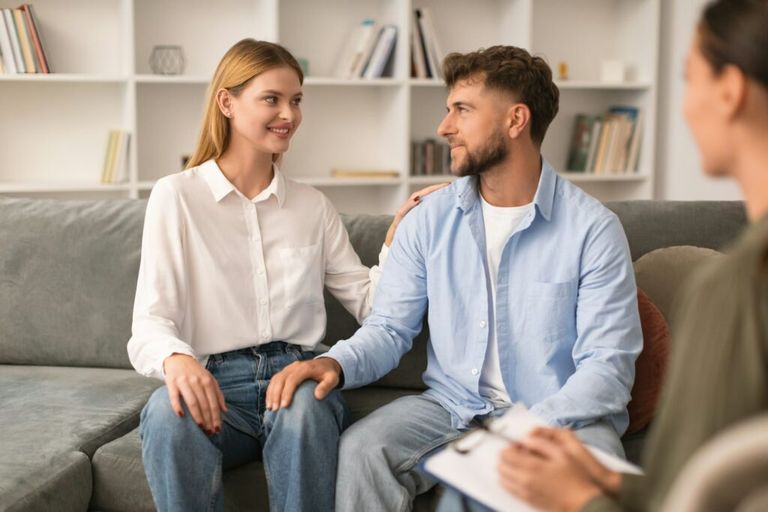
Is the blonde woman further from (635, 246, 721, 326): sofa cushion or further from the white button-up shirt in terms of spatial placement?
(635, 246, 721, 326): sofa cushion

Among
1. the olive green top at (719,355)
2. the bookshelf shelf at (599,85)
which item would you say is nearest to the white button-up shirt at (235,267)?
the olive green top at (719,355)

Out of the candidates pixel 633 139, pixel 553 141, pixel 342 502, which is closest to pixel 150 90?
pixel 553 141

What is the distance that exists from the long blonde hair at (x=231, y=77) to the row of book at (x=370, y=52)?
2.22 metres

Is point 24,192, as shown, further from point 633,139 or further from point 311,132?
point 633,139

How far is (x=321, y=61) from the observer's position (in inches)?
181

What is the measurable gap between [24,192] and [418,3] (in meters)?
1.94

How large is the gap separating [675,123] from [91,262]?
10.7ft

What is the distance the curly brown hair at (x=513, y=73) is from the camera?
2188 mm

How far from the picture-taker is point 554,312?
201 cm

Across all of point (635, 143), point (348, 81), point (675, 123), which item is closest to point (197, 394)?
point (348, 81)

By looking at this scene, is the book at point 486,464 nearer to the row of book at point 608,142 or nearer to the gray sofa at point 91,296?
the gray sofa at point 91,296

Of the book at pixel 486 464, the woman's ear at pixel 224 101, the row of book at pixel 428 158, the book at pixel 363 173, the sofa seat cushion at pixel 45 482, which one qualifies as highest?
the woman's ear at pixel 224 101

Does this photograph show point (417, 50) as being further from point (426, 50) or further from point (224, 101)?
point (224, 101)

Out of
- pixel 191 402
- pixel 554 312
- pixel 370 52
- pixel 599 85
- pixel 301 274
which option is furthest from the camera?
pixel 599 85
